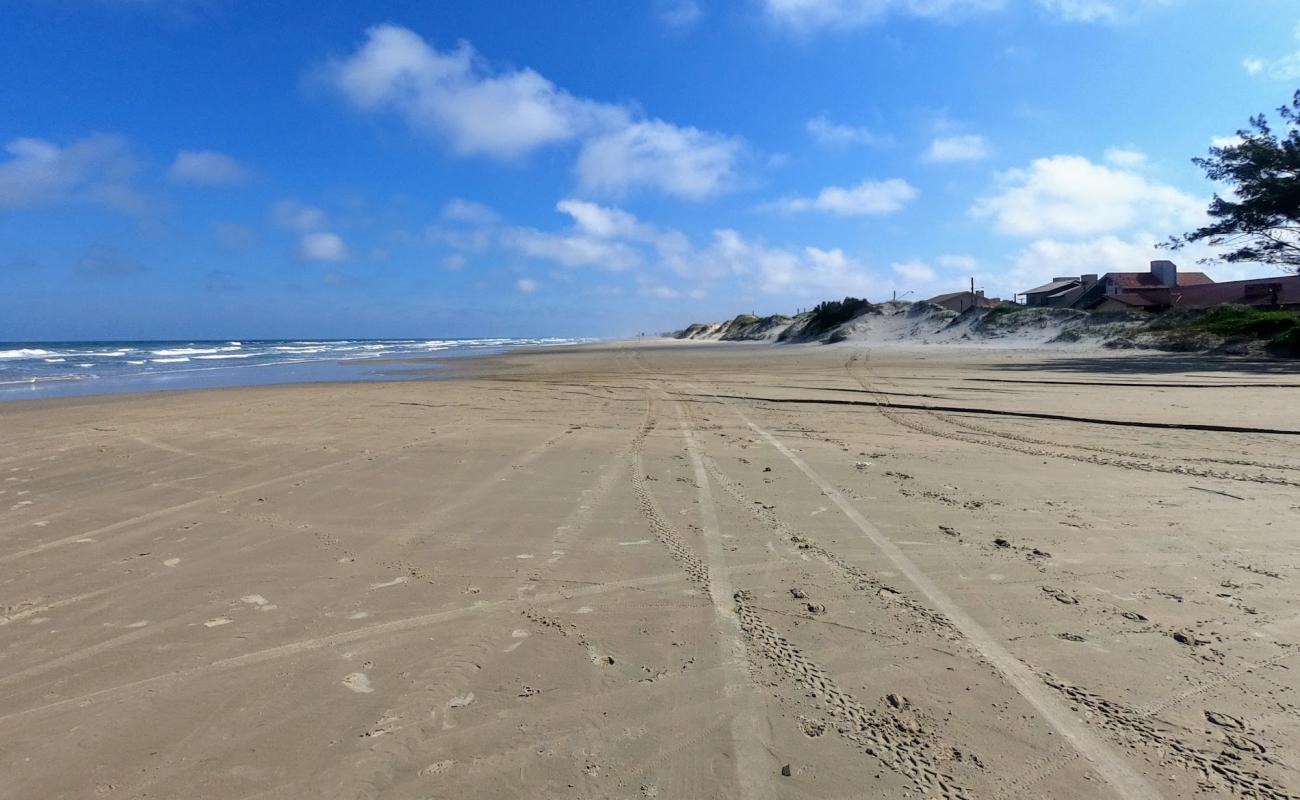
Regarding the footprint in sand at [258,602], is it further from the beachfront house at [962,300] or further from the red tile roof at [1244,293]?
the beachfront house at [962,300]

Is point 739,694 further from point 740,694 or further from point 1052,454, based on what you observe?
point 1052,454

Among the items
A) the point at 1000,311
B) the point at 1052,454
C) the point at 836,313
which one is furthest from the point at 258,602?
the point at 836,313

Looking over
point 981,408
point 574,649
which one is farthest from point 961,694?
point 981,408

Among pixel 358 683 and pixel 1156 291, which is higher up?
pixel 1156 291

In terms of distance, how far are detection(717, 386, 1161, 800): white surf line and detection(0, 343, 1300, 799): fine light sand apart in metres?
0.01

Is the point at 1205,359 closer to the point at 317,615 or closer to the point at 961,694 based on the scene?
the point at 961,694

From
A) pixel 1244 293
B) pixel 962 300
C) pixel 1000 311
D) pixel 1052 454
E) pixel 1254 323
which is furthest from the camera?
pixel 962 300

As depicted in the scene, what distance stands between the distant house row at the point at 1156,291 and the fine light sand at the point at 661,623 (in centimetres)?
4226

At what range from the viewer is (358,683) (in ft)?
9.91

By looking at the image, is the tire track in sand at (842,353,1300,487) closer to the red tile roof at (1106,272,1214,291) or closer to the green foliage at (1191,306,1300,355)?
the green foliage at (1191,306,1300,355)

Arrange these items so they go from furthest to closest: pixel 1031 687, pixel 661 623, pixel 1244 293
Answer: pixel 1244 293 → pixel 661 623 → pixel 1031 687

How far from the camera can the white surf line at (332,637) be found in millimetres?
2971

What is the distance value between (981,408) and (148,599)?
11395 mm

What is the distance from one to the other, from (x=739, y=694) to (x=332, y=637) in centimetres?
213
